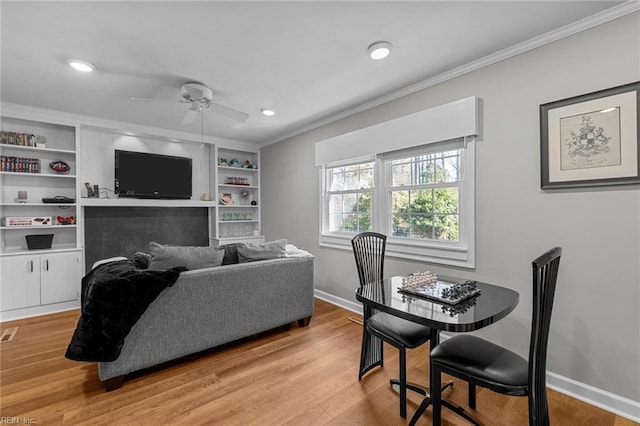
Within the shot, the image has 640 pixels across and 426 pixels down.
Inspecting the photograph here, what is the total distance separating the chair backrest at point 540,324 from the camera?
4.08 feet

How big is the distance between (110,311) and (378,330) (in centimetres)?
184

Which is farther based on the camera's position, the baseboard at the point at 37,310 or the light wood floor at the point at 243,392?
the baseboard at the point at 37,310

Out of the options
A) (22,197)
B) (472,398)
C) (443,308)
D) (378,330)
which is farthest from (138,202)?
(472,398)

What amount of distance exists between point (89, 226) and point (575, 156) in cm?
546

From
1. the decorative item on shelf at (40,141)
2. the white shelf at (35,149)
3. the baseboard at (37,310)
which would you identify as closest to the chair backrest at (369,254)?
the baseboard at (37,310)

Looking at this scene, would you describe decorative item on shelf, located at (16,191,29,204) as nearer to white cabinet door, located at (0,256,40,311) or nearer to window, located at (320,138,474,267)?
white cabinet door, located at (0,256,40,311)

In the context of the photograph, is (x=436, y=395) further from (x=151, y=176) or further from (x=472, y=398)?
(x=151, y=176)

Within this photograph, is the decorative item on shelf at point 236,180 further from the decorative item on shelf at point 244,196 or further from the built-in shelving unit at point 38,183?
the built-in shelving unit at point 38,183

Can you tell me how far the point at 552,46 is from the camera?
2.13 meters

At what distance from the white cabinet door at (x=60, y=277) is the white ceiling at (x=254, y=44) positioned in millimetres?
1909

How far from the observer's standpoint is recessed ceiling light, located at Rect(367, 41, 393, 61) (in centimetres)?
224

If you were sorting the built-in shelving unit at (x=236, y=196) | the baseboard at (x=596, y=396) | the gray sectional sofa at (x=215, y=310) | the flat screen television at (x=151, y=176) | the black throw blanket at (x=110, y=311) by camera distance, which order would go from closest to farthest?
1. the baseboard at (x=596, y=396)
2. the black throw blanket at (x=110, y=311)
3. the gray sectional sofa at (x=215, y=310)
4. the flat screen television at (x=151, y=176)
5. the built-in shelving unit at (x=236, y=196)

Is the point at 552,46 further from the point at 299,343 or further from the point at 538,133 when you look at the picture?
the point at 299,343

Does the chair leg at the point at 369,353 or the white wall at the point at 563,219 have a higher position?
the white wall at the point at 563,219
